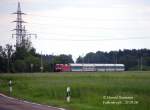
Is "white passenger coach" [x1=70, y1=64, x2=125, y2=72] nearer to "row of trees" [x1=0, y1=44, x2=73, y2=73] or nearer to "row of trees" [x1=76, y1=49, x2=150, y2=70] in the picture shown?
"row of trees" [x1=0, y1=44, x2=73, y2=73]

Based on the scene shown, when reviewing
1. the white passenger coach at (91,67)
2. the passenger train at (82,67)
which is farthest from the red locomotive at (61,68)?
the white passenger coach at (91,67)

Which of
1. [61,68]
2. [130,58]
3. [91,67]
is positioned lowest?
[61,68]

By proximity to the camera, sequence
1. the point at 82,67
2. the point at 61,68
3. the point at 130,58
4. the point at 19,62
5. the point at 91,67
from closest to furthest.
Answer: the point at 19,62 → the point at 61,68 → the point at 82,67 → the point at 91,67 → the point at 130,58

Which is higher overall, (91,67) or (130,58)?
(130,58)

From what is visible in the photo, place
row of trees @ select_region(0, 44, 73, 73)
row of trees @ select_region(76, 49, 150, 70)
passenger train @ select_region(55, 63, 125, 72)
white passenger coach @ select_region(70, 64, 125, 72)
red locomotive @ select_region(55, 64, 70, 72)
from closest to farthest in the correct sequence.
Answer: row of trees @ select_region(0, 44, 73, 73) → red locomotive @ select_region(55, 64, 70, 72) → passenger train @ select_region(55, 63, 125, 72) → white passenger coach @ select_region(70, 64, 125, 72) → row of trees @ select_region(76, 49, 150, 70)

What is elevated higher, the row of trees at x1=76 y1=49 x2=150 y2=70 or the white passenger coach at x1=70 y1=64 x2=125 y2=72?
the row of trees at x1=76 y1=49 x2=150 y2=70

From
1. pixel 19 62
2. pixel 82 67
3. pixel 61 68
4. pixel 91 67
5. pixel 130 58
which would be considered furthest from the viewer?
pixel 130 58

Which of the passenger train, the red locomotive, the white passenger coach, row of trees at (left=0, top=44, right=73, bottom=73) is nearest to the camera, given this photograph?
row of trees at (left=0, top=44, right=73, bottom=73)

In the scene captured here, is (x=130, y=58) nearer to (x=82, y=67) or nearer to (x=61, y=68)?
(x=82, y=67)

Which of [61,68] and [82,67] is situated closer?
[61,68]

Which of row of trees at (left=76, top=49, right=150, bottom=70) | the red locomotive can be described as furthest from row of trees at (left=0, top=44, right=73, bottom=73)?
row of trees at (left=76, top=49, right=150, bottom=70)

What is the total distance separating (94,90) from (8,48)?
94.4m

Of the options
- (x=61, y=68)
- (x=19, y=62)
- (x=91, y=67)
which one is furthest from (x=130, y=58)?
(x=19, y=62)

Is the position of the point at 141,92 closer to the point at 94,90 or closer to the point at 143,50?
the point at 94,90
